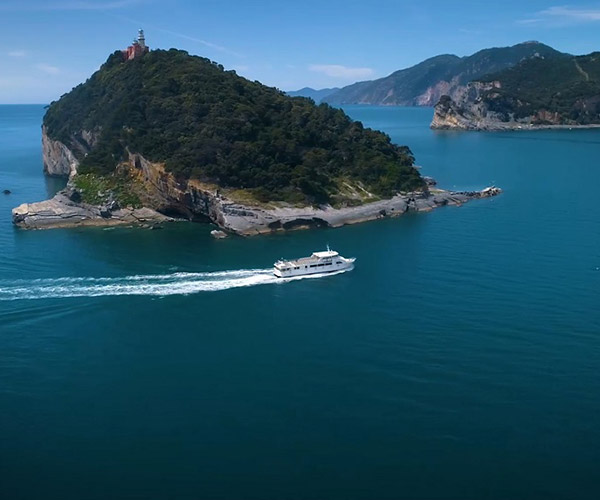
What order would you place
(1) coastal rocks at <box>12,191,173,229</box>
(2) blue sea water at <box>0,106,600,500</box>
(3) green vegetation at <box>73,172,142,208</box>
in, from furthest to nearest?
(3) green vegetation at <box>73,172,142,208</box> < (1) coastal rocks at <box>12,191,173,229</box> < (2) blue sea water at <box>0,106,600,500</box>

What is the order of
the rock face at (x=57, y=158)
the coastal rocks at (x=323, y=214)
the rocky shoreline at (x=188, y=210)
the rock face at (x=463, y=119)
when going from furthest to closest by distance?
the rock face at (x=463, y=119), the rock face at (x=57, y=158), the rocky shoreline at (x=188, y=210), the coastal rocks at (x=323, y=214)

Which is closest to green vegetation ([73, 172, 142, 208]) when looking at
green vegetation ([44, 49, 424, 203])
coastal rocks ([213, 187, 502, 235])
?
green vegetation ([44, 49, 424, 203])

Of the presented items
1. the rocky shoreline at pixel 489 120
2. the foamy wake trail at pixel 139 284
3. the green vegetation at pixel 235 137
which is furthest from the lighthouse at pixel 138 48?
the rocky shoreline at pixel 489 120

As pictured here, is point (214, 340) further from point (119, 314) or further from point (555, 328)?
point (555, 328)

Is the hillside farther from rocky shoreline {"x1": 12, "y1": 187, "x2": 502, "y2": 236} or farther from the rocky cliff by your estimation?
rocky shoreline {"x1": 12, "y1": 187, "x2": 502, "y2": 236}

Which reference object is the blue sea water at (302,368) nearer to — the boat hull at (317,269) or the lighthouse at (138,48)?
the boat hull at (317,269)

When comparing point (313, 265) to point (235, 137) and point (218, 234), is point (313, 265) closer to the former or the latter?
point (218, 234)
